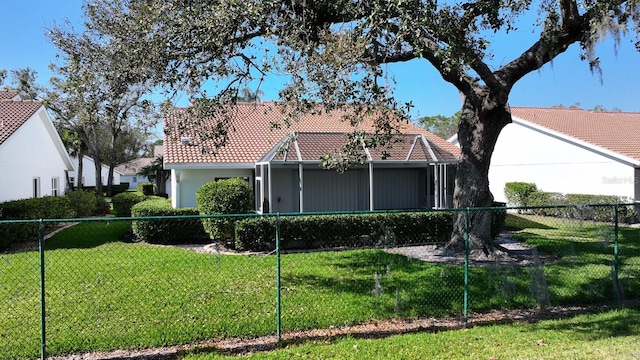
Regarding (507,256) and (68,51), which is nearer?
(68,51)

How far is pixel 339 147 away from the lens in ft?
57.6

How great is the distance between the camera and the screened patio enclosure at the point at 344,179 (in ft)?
56.5

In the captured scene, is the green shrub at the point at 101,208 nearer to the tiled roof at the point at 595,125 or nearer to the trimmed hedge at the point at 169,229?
the trimmed hedge at the point at 169,229

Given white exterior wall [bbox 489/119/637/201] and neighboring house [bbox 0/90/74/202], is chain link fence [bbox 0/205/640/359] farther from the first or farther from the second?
white exterior wall [bbox 489/119/637/201]

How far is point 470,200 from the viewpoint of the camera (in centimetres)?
1095

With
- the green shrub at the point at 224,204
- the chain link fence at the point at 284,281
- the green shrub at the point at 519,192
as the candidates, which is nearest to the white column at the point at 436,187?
the chain link fence at the point at 284,281

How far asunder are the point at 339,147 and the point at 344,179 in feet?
5.09

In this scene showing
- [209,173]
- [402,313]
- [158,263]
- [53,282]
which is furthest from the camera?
[209,173]

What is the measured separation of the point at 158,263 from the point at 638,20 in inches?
438

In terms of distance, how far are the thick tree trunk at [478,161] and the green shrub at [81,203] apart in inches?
734

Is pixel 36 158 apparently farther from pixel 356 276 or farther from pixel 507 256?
pixel 507 256

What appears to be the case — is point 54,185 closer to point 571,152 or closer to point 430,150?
point 430,150

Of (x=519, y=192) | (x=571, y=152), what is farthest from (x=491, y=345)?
(x=519, y=192)

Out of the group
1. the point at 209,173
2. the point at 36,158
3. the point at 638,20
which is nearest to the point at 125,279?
the point at 209,173
